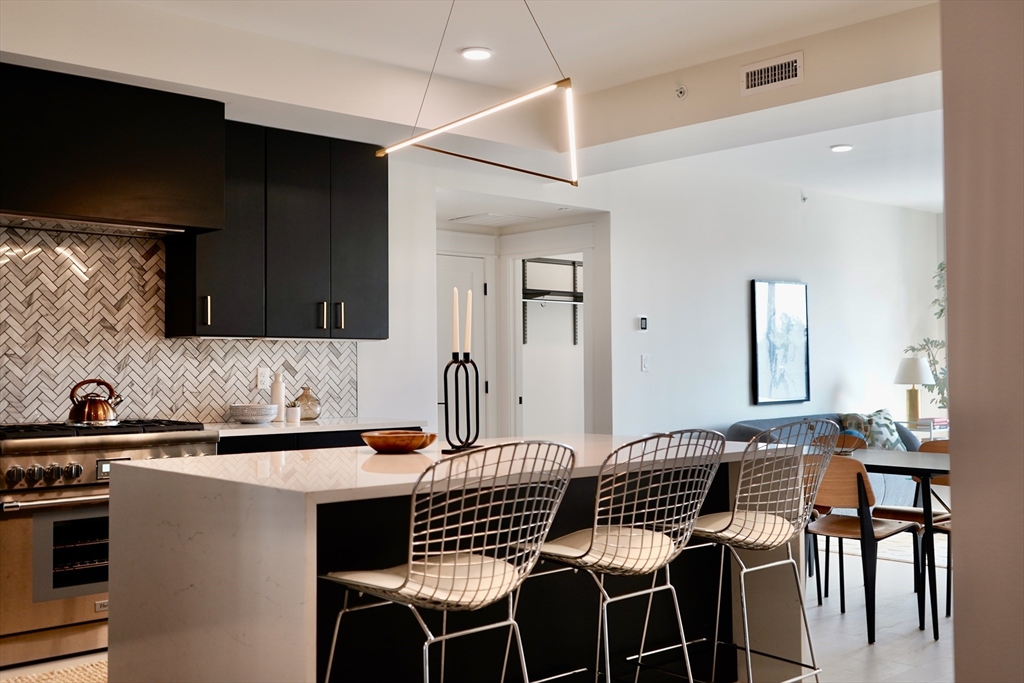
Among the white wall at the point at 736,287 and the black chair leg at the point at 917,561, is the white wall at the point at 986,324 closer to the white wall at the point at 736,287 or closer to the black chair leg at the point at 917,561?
the black chair leg at the point at 917,561

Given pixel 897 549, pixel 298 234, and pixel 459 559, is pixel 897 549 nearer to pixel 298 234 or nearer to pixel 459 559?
pixel 298 234

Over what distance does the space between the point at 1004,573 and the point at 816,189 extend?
7590 mm

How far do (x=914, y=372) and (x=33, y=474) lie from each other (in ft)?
24.3

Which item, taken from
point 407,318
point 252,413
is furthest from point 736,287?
point 252,413

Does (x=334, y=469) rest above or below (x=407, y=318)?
below

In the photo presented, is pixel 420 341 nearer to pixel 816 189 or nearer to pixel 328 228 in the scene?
pixel 328 228

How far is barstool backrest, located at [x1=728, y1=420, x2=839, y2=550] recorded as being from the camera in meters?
2.80

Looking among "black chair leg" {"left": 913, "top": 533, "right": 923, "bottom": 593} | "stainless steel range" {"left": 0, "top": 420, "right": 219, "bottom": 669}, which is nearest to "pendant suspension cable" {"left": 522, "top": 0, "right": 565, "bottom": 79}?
"stainless steel range" {"left": 0, "top": 420, "right": 219, "bottom": 669}

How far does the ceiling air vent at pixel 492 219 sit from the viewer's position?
21.6 feet

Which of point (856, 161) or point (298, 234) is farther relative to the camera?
point (856, 161)

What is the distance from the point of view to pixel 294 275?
15.2ft

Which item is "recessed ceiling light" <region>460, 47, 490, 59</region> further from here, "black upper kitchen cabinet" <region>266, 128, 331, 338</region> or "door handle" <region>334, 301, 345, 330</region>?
"door handle" <region>334, 301, 345, 330</region>

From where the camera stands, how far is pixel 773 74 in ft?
13.8

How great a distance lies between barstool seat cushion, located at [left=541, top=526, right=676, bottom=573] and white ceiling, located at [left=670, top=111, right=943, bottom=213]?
3660mm
